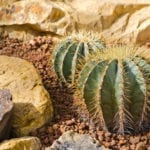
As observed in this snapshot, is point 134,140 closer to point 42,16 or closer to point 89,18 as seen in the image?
point 89,18

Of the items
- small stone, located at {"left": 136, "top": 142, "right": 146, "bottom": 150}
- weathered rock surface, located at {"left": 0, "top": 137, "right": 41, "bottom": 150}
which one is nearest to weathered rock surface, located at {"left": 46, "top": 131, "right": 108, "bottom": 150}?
weathered rock surface, located at {"left": 0, "top": 137, "right": 41, "bottom": 150}

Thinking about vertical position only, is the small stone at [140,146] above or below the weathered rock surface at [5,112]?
below

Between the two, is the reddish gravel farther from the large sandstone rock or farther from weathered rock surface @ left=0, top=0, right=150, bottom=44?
weathered rock surface @ left=0, top=0, right=150, bottom=44

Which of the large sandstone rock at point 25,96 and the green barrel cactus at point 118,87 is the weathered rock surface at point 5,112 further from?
the green barrel cactus at point 118,87

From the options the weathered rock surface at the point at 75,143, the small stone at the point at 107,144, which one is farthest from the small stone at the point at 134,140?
the weathered rock surface at the point at 75,143

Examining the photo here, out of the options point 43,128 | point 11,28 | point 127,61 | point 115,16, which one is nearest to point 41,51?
point 11,28
